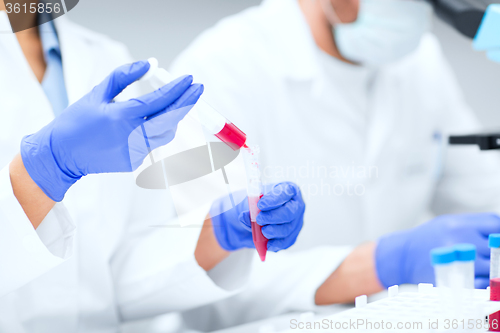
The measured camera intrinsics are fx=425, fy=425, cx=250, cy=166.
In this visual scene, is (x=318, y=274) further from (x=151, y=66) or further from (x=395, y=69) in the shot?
(x=395, y=69)

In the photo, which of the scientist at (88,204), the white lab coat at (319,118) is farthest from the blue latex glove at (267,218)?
the white lab coat at (319,118)

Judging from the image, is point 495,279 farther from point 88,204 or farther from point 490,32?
point 88,204

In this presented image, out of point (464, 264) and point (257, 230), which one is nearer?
point (464, 264)

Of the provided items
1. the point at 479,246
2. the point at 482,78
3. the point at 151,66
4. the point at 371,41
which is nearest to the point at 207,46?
the point at 371,41

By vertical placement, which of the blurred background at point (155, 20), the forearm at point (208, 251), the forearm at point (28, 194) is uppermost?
the blurred background at point (155, 20)

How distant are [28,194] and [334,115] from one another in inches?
36.5

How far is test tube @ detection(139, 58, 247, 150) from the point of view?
669mm

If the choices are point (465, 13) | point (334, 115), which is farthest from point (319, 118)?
point (465, 13)

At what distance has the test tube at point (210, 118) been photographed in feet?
2.19

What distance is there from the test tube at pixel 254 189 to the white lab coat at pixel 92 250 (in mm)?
164

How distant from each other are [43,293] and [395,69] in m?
1.26

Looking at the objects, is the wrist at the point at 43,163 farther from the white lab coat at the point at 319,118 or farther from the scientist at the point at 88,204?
the white lab coat at the point at 319,118

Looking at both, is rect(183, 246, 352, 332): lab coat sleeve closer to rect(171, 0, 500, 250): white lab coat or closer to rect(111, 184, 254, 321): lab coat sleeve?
rect(111, 184, 254, 321): lab coat sleeve

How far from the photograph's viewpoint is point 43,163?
637 millimetres
